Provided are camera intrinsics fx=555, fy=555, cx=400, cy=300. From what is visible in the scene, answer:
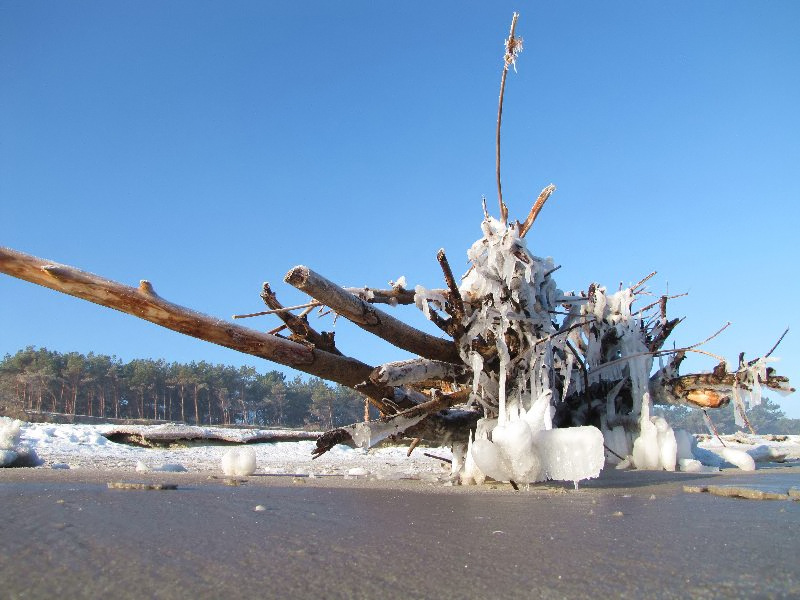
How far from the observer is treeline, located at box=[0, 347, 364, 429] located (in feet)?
138

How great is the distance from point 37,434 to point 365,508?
8.10 meters

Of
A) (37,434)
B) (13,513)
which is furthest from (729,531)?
(37,434)

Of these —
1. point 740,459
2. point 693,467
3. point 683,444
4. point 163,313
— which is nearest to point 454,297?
point 163,313

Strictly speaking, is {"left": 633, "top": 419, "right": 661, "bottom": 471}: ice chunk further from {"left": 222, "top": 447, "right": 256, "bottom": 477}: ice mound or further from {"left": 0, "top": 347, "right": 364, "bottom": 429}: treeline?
{"left": 0, "top": 347, "right": 364, "bottom": 429}: treeline

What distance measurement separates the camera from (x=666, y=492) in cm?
256

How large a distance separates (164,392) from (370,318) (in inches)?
2052

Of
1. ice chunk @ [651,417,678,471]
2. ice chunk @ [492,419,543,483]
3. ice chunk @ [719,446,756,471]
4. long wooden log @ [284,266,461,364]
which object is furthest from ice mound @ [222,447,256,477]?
ice chunk @ [719,446,756,471]

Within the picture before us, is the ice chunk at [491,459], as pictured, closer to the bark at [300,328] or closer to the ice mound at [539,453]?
the ice mound at [539,453]

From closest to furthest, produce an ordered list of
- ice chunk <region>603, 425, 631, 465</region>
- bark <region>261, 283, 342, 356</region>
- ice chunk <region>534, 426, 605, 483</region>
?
ice chunk <region>534, 426, 605, 483</region>, bark <region>261, 283, 342, 356</region>, ice chunk <region>603, 425, 631, 465</region>

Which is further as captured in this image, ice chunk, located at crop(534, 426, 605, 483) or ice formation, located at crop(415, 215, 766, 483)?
ice formation, located at crop(415, 215, 766, 483)

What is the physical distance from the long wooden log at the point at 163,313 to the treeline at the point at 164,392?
35.7m

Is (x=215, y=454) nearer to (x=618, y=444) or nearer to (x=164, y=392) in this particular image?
(x=618, y=444)

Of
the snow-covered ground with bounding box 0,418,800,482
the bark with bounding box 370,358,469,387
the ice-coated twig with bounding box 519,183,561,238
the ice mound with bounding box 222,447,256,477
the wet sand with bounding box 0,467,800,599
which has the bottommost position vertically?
the snow-covered ground with bounding box 0,418,800,482

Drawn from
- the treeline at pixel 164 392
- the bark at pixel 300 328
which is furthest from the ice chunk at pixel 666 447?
the treeline at pixel 164 392
